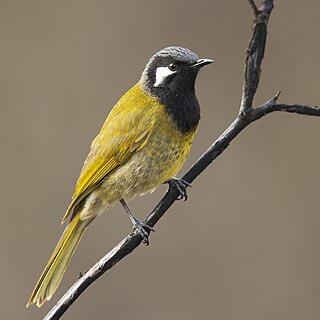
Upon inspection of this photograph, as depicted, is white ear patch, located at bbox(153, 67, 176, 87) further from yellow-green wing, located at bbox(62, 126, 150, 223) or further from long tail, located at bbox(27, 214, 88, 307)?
long tail, located at bbox(27, 214, 88, 307)

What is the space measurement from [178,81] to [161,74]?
0.18 feet

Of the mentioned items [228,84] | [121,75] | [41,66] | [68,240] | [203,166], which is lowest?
[203,166]

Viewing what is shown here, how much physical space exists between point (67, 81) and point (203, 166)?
256 cm

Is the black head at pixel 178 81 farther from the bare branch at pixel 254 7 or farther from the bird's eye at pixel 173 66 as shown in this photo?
the bare branch at pixel 254 7

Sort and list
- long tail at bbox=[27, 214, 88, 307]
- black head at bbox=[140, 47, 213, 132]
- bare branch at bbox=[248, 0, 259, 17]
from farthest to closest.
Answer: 1. black head at bbox=[140, 47, 213, 132]
2. long tail at bbox=[27, 214, 88, 307]
3. bare branch at bbox=[248, 0, 259, 17]

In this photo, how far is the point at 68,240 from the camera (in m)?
2.15

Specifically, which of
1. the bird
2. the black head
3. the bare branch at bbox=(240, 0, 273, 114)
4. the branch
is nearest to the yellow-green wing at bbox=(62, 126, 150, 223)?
the bird

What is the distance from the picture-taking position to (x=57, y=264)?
2057 millimetres

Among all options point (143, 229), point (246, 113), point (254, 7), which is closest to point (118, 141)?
point (143, 229)

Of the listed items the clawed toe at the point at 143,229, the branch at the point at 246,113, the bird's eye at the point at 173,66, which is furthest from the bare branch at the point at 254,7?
the bird's eye at the point at 173,66

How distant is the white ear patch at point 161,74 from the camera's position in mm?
2203

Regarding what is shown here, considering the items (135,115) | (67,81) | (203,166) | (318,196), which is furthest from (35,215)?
(203,166)

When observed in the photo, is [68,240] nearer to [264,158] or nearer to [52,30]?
[264,158]

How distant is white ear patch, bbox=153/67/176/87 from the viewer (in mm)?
2203
